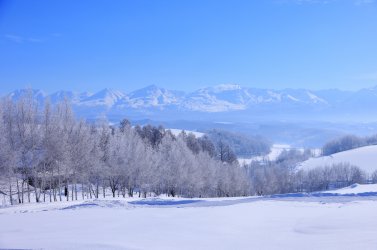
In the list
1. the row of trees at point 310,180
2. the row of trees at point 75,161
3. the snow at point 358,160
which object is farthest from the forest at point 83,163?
the snow at point 358,160

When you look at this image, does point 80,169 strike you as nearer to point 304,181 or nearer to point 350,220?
point 350,220

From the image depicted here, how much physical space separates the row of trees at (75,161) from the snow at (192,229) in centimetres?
1516

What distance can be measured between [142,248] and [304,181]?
10252cm

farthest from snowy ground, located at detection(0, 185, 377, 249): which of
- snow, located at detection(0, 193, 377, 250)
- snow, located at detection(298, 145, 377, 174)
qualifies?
snow, located at detection(298, 145, 377, 174)

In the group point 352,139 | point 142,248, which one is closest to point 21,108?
point 142,248

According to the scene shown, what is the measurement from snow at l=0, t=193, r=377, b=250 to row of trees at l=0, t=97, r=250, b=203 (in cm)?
1516

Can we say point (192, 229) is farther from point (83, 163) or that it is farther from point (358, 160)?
point (358, 160)

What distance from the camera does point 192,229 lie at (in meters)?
16.1

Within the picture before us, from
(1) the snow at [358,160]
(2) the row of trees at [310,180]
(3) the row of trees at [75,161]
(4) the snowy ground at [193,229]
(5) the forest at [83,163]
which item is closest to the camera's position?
(4) the snowy ground at [193,229]

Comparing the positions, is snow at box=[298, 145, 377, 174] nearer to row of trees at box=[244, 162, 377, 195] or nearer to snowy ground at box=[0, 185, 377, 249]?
row of trees at box=[244, 162, 377, 195]

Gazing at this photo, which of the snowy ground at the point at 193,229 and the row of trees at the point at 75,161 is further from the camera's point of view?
the row of trees at the point at 75,161

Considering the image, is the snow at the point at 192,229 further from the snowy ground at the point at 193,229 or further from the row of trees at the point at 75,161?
the row of trees at the point at 75,161

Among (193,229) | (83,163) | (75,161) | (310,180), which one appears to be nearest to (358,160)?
(310,180)

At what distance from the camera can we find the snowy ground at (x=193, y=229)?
1295cm
